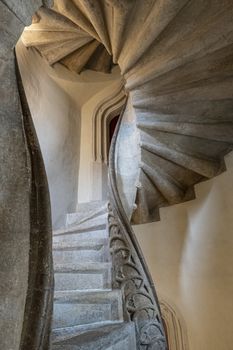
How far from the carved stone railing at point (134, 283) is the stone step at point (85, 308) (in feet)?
0.26

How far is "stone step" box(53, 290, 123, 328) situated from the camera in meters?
1.32

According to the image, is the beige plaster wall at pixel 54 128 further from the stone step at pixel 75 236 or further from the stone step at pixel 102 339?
the stone step at pixel 102 339

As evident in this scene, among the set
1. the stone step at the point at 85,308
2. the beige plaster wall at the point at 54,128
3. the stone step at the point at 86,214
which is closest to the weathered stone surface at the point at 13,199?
the stone step at the point at 85,308

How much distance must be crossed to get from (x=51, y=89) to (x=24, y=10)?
10.5ft

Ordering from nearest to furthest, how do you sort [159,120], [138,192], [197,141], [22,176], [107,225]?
1. [22,176]
2. [107,225]
3. [159,120]
4. [197,141]
5. [138,192]

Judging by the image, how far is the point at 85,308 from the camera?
4.49ft

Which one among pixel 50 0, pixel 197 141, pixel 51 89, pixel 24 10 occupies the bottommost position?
pixel 24 10

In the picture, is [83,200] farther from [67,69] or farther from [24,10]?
[24,10]

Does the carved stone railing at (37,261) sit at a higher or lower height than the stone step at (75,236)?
lower

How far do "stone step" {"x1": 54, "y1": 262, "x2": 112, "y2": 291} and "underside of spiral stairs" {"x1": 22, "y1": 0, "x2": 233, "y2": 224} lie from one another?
1264 mm

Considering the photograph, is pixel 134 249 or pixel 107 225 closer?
pixel 134 249

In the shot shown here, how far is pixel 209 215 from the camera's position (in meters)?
2.93

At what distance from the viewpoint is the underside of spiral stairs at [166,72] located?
182 cm

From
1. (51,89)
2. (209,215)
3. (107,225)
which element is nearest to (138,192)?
(209,215)
